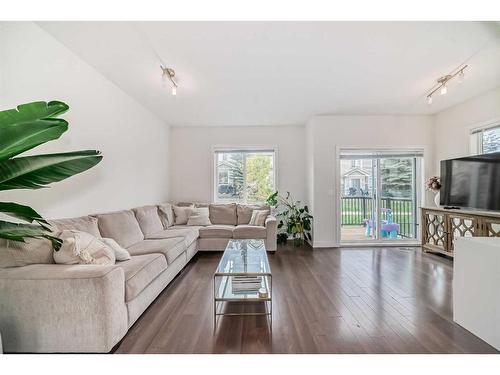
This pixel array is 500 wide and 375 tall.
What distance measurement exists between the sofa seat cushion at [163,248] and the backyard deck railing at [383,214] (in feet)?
11.3

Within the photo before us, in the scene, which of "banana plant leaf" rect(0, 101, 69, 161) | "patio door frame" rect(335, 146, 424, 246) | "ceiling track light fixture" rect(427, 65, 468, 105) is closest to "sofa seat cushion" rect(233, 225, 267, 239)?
"patio door frame" rect(335, 146, 424, 246)

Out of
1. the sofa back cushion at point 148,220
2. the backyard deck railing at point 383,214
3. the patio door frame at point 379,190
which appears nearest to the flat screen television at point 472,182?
the patio door frame at point 379,190

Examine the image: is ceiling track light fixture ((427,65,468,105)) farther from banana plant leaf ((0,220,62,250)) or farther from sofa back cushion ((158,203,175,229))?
sofa back cushion ((158,203,175,229))

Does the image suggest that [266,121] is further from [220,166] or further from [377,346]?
[377,346]

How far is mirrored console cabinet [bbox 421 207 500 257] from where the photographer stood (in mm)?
3137

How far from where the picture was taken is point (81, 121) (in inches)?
105

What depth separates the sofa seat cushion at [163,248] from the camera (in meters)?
2.68

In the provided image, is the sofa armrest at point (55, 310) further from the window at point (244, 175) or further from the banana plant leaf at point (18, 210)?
the window at point (244, 175)

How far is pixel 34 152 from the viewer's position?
209 cm

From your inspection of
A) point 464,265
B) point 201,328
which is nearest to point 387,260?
point 464,265

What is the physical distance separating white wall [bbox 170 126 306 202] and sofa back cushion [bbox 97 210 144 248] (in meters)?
2.24

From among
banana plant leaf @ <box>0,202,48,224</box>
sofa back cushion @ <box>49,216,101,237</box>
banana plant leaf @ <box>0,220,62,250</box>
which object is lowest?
sofa back cushion @ <box>49,216,101,237</box>

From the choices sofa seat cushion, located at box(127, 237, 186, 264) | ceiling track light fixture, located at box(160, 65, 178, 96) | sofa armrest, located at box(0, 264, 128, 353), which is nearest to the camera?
sofa armrest, located at box(0, 264, 128, 353)

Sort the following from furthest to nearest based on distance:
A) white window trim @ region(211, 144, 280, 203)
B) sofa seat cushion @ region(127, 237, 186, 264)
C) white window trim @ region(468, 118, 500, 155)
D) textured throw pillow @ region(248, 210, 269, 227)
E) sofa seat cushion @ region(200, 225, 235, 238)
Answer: white window trim @ region(211, 144, 280, 203), textured throw pillow @ region(248, 210, 269, 227), sofa seat cushion @ region(200, 225, 235, 238), white window trim @ region(468, 118, 500, 155), sofa seat cushion @ region(127, 237, 186, 264)
